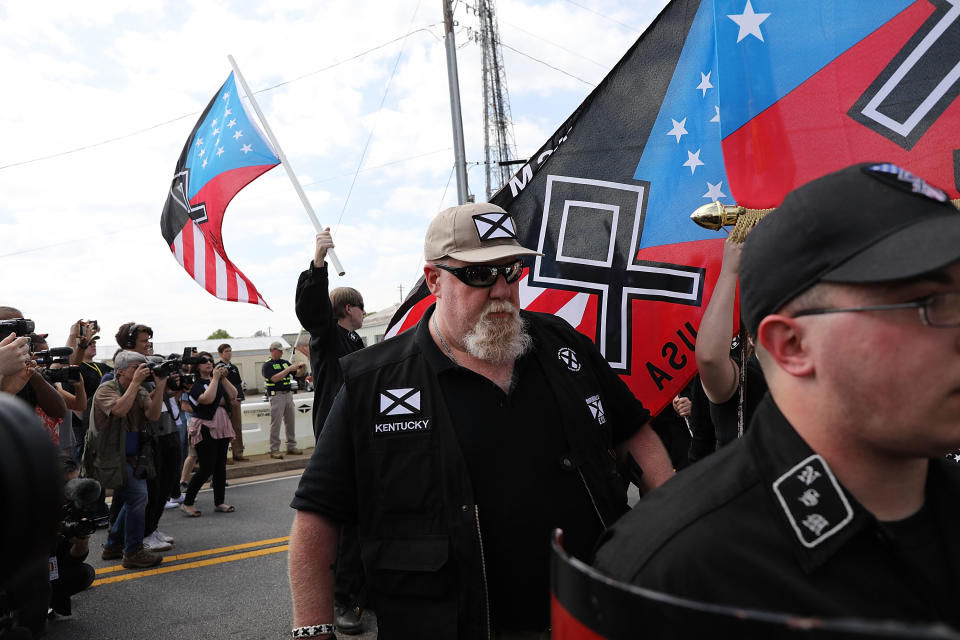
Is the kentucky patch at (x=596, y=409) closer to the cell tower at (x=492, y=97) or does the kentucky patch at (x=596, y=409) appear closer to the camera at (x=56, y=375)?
the camera at (x=56, y=375)

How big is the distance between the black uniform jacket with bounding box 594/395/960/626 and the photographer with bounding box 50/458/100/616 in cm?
386

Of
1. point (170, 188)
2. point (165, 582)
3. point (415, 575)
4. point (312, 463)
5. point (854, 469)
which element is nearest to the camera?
point (854, 469)

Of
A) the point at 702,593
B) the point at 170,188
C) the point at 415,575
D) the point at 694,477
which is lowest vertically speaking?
the point at 415,575

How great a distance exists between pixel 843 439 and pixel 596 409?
3.75 ft

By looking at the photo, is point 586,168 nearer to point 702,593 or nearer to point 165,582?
point 702,593

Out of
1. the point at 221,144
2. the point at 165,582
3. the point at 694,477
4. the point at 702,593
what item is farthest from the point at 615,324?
the point at 221,144

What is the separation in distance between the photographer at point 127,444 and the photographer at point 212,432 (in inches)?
58.3

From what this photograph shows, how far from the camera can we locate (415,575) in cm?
192

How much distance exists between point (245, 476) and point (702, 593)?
10348 millimetres

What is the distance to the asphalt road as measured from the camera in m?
4.56

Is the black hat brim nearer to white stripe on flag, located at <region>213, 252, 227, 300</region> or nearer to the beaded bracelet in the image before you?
the beaded bracelet

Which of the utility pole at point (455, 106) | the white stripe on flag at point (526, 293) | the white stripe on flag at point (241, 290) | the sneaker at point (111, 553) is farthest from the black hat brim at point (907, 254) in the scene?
the utility pole at point (455, 106)

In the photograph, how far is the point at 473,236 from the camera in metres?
2.36

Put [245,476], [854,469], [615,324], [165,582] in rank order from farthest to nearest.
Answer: [245,476]
[165,582]
[615,324]
[854,469]
